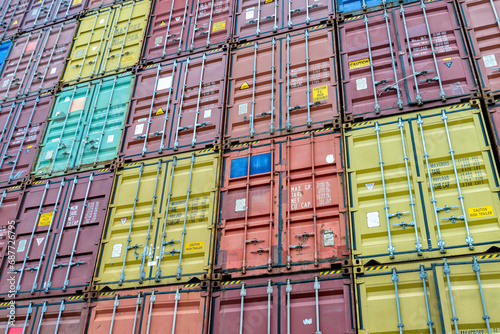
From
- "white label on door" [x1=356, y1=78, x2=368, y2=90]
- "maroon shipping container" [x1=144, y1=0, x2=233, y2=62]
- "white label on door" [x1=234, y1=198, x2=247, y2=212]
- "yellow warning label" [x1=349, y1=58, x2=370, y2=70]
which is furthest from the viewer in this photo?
"maroon shipping container" [x1=144, y1=0, x2=233, y2=62]

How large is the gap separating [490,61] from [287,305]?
5.72m

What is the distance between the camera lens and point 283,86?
9.81 meters

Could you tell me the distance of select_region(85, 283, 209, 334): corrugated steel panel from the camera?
25.8ft

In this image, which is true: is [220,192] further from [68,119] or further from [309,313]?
[68,119]

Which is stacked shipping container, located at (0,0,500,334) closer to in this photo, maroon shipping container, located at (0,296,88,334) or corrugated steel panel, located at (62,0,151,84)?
maroon shipping container, located at (0,296,88,334)

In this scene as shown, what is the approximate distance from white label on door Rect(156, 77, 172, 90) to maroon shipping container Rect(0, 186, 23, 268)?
4.18 meters

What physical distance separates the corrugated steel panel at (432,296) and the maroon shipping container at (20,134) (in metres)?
8.71

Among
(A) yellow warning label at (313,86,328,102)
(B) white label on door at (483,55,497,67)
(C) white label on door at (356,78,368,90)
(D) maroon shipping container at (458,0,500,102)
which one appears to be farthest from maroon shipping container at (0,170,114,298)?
(B) white label on door at (483,55,497,67)

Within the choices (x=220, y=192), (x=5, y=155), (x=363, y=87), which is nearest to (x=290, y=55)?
(x=363, y=87)

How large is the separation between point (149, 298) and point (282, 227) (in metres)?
2.76

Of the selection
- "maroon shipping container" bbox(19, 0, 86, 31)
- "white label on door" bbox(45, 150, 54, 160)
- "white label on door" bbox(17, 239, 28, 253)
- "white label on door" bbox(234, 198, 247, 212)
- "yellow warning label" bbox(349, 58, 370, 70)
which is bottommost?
"white label on door" bbox(17, 239, 28, 253)

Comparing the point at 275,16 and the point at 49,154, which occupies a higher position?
the point at 275,16

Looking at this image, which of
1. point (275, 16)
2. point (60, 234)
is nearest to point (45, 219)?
point (60, 234)

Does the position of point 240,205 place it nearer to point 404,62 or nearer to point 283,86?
point 283,86
